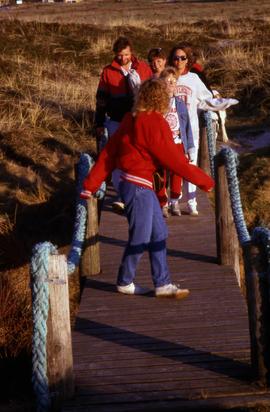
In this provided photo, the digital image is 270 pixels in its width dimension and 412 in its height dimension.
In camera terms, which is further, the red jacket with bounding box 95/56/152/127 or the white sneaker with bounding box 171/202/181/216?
the white sneaker with bounding box 171/202/181/216

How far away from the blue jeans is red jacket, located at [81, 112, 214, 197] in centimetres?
8

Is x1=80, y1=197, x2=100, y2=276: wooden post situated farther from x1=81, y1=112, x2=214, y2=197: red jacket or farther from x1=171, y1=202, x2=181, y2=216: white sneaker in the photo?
x1=171, y1=202, x2=181, y2=216: white sneaker

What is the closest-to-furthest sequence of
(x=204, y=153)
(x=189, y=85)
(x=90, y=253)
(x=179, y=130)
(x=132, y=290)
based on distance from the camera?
(x=132, y=290) → (x=90, y=253) → (x=179, y=130) → (x=189, y=85) → (x=204, y=153)

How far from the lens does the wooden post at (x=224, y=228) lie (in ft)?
23.9

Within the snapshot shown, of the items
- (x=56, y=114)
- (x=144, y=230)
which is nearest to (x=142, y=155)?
(x=144, y=230)

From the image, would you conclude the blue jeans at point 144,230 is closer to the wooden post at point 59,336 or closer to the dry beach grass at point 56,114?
the dry beach grass at point 56,114

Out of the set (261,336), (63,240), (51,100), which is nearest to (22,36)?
(51,100)

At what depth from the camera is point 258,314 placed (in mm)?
4965

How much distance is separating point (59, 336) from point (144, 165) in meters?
1.78

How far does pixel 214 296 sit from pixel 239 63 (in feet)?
50.1

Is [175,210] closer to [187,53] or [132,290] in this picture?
[187,53]

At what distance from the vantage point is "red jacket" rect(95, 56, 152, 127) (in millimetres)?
8695

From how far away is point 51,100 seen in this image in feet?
57.3

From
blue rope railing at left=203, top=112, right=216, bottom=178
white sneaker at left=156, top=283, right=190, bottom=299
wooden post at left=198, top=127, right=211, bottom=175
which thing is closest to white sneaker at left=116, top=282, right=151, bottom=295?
white sneaker at left=156, top=283, right=190, bottom=299
